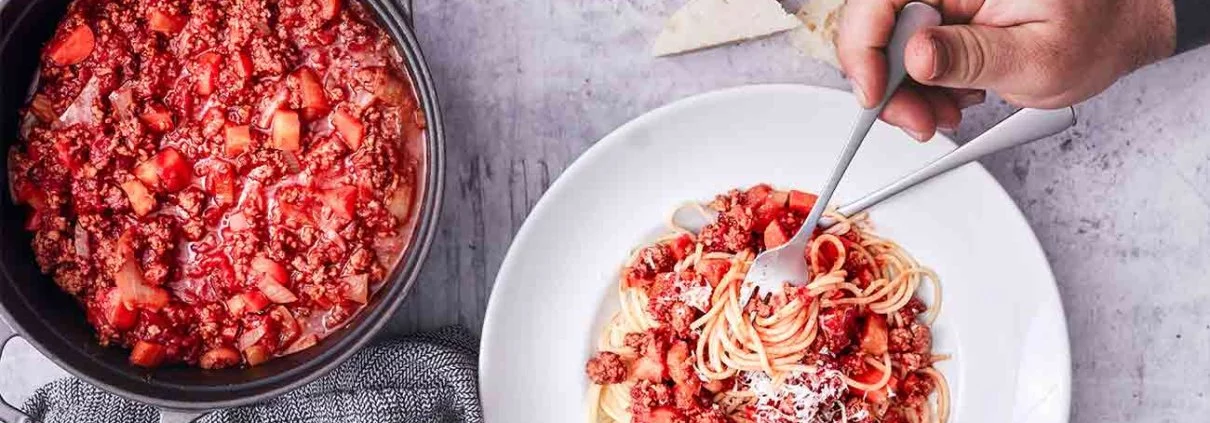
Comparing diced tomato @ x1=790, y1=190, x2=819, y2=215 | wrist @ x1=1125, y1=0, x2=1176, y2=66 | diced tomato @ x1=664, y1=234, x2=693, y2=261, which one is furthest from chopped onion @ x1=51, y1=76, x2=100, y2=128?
wrist @ x1=1125, y1=0, x2=1176, y2=66

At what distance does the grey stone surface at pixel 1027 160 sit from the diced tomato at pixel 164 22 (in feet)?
2.56

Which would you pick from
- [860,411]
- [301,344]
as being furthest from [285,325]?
[860,411]

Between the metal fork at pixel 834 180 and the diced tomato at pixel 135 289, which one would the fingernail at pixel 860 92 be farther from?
the diced tomato at pixel 135 289

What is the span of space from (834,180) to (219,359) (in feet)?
6.10

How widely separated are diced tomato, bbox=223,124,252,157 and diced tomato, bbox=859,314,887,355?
6.46ft

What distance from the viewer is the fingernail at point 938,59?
2.72m

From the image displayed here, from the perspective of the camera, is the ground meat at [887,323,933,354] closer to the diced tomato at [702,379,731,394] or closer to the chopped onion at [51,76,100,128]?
the diced tomato at [702,379,731,394]

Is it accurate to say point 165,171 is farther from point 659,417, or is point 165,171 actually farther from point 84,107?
point 659,417

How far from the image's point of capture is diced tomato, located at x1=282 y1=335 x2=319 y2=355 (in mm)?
3430

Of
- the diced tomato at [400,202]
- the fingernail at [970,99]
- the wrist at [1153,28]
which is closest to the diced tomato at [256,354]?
the diced tomato at [400,202]

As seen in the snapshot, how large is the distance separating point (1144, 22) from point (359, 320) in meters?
2.47

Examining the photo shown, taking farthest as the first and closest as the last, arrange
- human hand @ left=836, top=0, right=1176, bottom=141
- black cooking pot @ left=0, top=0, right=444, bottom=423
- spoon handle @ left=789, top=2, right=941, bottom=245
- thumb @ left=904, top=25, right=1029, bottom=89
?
black cooking pot @ left=0, top=0, right=444, bottom=423, spoon handle @ left=789, top=2, right=941, bottom=245, human hand @ left=836, top=0, right=1176, bottom=141, thumb @ left=904, top=25, right=1029, bottom=89

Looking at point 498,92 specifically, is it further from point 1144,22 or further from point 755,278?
point 1144,22

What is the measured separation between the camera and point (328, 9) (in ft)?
11.0
